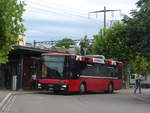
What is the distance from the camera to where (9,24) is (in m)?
20.6

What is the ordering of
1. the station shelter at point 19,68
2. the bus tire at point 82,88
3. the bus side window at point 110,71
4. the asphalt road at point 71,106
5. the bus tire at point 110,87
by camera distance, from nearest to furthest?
the asphalt road at point 71,106
the bus tire at point 82,88
the station shelter at point 19,68
the bus side window at point 110,71
the bus tire at point 110,87

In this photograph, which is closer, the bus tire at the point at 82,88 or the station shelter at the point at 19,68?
the bus tire at the point at 82,88

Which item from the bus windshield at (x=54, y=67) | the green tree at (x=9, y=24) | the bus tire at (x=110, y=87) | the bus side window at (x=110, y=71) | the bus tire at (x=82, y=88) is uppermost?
the green tree at (x=9, y=24)

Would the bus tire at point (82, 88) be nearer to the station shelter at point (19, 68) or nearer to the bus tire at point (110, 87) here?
the bus tire at point (110, 87)

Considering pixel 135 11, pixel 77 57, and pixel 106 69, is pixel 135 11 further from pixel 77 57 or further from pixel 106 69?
pixel 106 69

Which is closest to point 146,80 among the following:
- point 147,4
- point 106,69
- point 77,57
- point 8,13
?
point 106,69

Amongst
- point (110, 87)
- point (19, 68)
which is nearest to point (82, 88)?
point (110, 87)

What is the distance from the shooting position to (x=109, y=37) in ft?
160

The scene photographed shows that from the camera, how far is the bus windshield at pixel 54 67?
3098 cm

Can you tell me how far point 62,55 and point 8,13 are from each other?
11206 mm

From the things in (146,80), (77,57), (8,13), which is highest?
(8,13)

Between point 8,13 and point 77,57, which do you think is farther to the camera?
point 77,57

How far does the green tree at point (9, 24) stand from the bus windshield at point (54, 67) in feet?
31.9

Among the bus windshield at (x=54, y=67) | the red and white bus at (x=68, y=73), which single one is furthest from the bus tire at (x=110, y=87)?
the bus windshield at (x=54, y=67)
